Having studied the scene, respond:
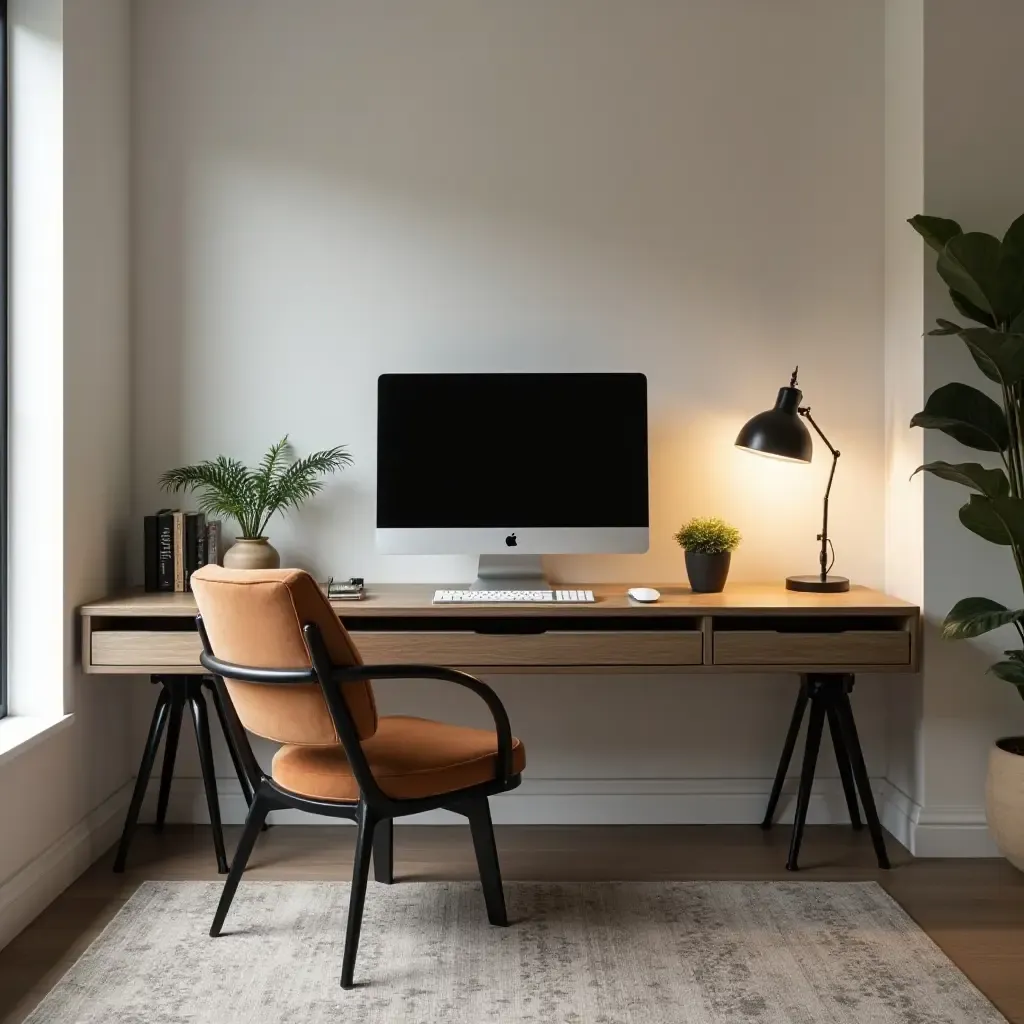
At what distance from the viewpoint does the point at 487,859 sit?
104 inches

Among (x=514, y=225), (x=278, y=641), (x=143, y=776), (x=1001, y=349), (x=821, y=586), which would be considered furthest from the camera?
(x=514, y=225)

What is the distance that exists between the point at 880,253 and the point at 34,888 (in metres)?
2.99

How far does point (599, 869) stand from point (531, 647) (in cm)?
66

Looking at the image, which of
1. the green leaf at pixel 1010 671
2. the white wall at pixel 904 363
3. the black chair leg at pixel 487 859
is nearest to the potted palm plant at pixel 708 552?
the white wall at pixel 904 363

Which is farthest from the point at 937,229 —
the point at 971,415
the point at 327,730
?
the point at 327,730

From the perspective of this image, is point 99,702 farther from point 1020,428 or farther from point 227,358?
point 1020,428

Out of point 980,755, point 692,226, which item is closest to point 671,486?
point 692,226

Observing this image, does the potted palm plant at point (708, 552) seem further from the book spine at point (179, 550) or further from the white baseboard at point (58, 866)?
the white baseboard at point (58, 866)

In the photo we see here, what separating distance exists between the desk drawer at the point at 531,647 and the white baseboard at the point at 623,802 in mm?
688

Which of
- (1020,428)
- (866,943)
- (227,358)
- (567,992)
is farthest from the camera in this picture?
(227,358)

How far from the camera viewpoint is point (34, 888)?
277cm

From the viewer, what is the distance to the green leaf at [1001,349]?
9.26ft

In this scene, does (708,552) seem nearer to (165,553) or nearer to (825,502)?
(825,502)

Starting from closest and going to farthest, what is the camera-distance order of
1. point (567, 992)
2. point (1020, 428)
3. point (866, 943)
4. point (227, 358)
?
point (567, 992), point (866, 943), point (1020, 428), point (227, 358)
